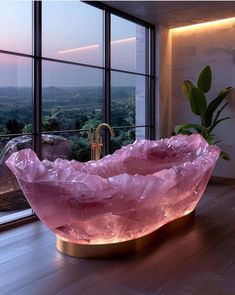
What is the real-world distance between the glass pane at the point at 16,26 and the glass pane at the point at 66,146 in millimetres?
972

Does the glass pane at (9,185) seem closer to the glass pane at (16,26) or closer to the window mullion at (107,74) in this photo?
the glass pane at (16,26)

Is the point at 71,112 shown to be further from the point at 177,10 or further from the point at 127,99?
the point at 177,10

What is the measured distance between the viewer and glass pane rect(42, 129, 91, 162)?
3.85m

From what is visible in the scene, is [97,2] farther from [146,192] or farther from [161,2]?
[146,192]

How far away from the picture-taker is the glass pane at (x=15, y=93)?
3.39 m

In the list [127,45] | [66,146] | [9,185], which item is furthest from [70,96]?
[127,45]

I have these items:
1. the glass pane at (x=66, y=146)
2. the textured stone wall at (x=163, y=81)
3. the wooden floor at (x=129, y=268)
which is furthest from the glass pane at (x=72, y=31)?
the wooden floor at (x=129, y=268)

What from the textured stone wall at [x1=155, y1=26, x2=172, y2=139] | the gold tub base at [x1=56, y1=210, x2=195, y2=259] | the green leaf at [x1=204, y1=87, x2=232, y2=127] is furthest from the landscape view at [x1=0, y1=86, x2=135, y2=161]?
the gold tub base at [x1=56, y1=210, x2=195, y2=259]

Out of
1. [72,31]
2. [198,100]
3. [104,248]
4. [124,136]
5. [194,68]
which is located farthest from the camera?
[194,68]

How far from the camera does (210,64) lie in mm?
5516

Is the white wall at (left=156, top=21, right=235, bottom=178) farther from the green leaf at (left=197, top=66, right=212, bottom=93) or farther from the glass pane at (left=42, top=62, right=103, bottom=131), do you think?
the glass pane at (left=42, top=62, right=103, bottom=131)

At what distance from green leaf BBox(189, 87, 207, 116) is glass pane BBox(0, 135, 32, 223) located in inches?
101

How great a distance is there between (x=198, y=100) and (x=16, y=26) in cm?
277

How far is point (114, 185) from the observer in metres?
2.35
